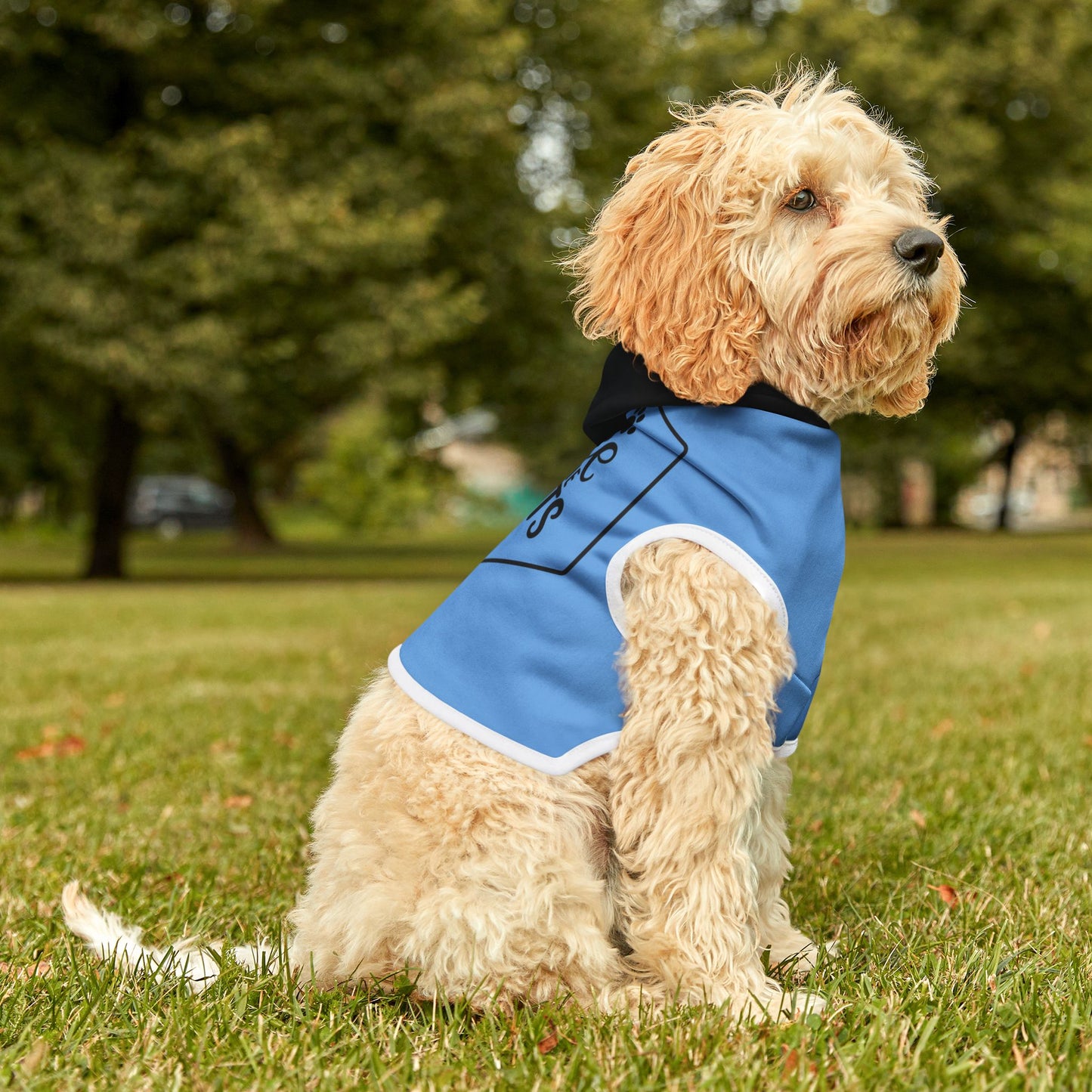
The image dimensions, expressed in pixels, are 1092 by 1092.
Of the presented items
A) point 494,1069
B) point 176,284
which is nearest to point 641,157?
point 494,1069

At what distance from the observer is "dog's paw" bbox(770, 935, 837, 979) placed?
3.05 metres

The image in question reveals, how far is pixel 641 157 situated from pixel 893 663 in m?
6.62

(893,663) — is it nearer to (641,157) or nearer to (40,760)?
(40,760)

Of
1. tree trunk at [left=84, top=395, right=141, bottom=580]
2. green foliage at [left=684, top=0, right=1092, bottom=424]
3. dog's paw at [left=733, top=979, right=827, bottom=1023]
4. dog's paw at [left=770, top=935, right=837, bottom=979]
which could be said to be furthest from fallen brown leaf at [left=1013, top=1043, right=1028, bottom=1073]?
tree trunk at [left=84, top=395, right=141, bottom=580]

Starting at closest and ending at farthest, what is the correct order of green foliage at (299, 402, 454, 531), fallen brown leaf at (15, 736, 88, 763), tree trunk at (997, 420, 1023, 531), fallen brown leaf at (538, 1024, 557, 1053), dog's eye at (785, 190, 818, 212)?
fallen brown leaf at (538, 1024, 557, 1053) < dog's eye at (785, 190, 818, 212) < fallen brown leaf at (15, 736, 88, 763) < tree trunk at (997, 420, 1023, 531) < green foliage at (299, 402, 454, 531)

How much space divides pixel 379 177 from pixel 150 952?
589 inches

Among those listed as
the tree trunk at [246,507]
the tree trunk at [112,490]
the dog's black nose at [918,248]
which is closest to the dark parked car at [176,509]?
the tree trunk at [246,507]

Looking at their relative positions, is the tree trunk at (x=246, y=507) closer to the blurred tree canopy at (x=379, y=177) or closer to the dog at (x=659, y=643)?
the blurred tree canopy at (x=379, y=177)

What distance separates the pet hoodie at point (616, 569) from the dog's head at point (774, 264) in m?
0.13

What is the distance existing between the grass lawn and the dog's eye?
6.27ft

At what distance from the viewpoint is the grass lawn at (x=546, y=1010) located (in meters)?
2.47

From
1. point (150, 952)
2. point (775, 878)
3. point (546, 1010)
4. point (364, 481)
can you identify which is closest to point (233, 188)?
point (150, 952)

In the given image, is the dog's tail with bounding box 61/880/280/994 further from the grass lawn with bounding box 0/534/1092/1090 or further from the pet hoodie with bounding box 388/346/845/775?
the pet hoodie with bounding box 388/346/845/775

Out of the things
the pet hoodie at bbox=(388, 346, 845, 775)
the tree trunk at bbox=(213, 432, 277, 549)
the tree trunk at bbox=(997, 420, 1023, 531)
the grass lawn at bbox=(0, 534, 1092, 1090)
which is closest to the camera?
the grass lawn at bbox=(0, 534, 1092, 1090)
